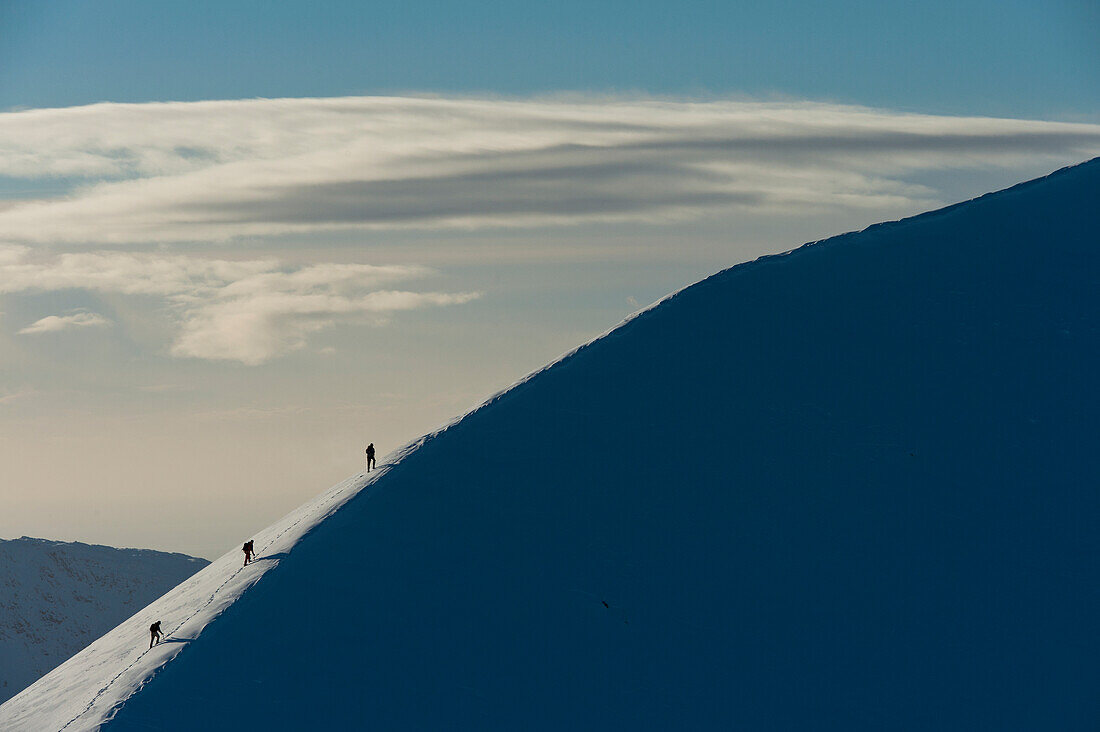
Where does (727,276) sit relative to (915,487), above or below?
above

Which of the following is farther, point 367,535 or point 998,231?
point 998,231

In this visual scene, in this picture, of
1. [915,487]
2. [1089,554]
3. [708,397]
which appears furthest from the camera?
[708,397]

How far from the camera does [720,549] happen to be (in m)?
45.8

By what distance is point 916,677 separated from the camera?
→ 40.4m

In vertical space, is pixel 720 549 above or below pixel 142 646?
above

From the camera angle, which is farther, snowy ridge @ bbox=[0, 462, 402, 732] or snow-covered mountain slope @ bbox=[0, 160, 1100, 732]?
snowy ridge @ bbox=[0, 462, 402, 732]

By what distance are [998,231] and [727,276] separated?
17.5 m

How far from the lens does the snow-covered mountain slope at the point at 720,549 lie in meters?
39.5

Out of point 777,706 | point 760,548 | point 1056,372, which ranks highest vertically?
point 1056,372

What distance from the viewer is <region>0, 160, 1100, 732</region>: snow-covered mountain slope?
3950cm

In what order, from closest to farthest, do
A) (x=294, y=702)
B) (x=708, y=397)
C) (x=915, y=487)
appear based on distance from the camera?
(x=294, y=702) < (x=915, y=487) < (x=708, y=397)

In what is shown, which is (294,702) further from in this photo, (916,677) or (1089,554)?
(1089,554)

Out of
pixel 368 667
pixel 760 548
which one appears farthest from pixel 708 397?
pixel 368 667

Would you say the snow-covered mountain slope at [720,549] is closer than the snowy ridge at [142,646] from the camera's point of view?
Yes
